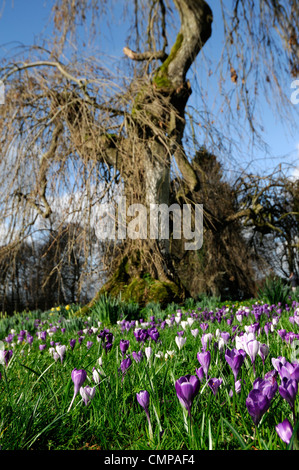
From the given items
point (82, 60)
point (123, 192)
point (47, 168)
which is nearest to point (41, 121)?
point (47, 168)

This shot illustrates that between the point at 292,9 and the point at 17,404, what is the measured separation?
4.55 m

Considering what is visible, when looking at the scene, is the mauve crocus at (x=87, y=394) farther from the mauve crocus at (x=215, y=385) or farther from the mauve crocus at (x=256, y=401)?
the mauve crocus at (x=256, y=401)

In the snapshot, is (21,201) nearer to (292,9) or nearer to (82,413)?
(82,413)

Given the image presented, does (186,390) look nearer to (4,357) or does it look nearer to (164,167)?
(4,357)

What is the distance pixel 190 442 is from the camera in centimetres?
99

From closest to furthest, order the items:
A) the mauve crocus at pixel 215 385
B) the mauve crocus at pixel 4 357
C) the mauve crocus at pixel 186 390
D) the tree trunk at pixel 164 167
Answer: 1. the mauve crocus at pixel 186 390
2. the mauve crocus at pixel 215 385
3. the mauve crocus at pixel 4 357
4. the tree trunk at pixel 164 167

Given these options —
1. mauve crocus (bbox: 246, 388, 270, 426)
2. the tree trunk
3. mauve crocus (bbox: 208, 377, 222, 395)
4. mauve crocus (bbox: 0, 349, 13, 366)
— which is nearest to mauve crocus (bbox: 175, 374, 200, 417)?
mauve crocus (bbox: 246, 388, 270, 426)

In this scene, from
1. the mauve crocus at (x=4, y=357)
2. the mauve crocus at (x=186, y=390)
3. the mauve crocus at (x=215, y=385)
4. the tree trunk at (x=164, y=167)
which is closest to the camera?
the mauve crocus at (x=186, y=390)

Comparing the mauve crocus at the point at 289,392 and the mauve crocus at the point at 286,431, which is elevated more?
the mauve crocus at the point at 289,392

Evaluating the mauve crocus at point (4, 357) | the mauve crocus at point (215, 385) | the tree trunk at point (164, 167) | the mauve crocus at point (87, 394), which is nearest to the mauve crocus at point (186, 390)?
the mauve crocus at point (215, 385)

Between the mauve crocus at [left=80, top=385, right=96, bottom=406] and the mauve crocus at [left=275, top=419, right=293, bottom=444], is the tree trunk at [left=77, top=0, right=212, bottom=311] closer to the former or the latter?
the mauve crocus at [left=80, top=385, right=96, bottom=406]

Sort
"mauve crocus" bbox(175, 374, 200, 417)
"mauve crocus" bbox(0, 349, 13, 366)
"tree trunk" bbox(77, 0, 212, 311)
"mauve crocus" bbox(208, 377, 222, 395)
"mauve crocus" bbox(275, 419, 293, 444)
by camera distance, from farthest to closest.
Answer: "tree trunk" bbox(77, 0, 212, 311) → "mauve crocus" bbox(0, 349, 13, 366) → "mauve crocus" bbox(208, 377, 222, 395) → "mauve crocus" bbox(175, 374, 200, 417) → "mauve crocus" bbox(275, 419, 293, 444)
